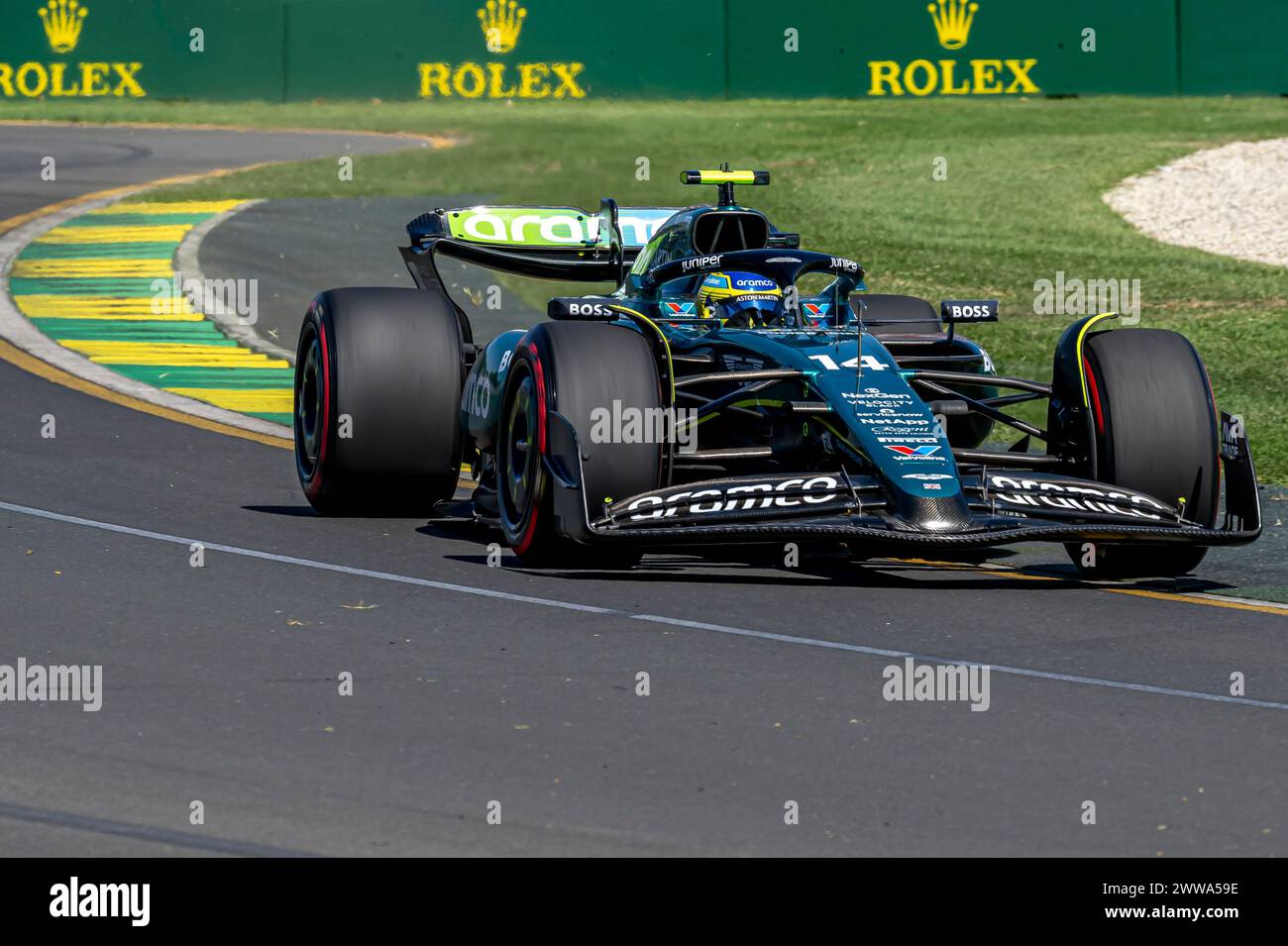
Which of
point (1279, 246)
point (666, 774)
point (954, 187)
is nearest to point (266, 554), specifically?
point (666, 774)

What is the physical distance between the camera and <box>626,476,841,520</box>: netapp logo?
8.70 metres

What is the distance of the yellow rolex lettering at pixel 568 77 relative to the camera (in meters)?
35.4

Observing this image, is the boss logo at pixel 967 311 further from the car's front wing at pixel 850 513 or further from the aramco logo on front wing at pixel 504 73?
the aramco logo on front wing at pixel 504 73

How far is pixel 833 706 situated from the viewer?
707 centimetres

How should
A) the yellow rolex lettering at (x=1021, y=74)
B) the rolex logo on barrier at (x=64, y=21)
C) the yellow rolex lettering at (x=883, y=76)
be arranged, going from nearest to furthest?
the yellow rolex lettering at (x=1021, y=74) < the yellow rolex lettering at (x=883, y=76) < the rolex logo on barrier at (x=64, y=21)

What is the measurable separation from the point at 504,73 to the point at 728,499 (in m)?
27.4

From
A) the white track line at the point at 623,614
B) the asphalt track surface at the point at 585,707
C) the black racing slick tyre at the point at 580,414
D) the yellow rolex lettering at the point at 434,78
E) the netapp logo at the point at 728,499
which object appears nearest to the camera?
the asphalt track surface at the point at 585,707

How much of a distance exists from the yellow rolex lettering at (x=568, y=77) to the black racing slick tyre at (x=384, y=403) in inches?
992

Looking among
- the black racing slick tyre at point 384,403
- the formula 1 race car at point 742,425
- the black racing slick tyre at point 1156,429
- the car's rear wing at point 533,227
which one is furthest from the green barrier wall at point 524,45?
the black racing slick tyre at point 1156,429

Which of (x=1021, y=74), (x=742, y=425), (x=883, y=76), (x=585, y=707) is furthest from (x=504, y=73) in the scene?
(x=585, y=707)

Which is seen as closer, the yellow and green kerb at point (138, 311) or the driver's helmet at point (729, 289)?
the driver's helmet at point (729, 289)
